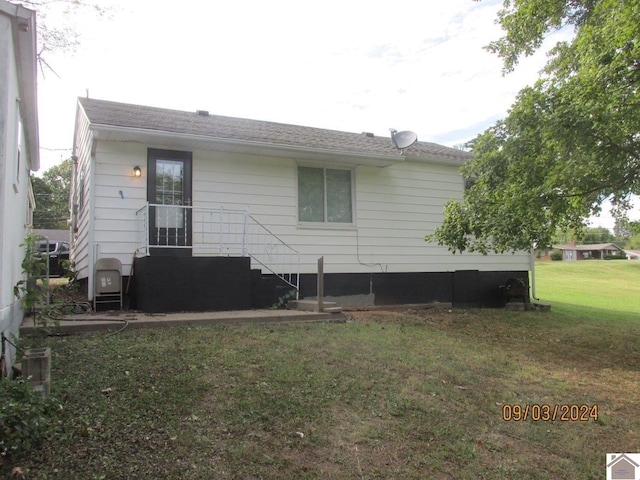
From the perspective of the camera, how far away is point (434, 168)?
10.8m

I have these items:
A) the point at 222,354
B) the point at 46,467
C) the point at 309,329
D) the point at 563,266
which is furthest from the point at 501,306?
the point at 563,266

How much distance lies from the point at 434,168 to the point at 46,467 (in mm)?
9909

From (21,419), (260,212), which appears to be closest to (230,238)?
(260,212)

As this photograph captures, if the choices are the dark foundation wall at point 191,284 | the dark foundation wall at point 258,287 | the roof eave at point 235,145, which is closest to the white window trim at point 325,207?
the roof eave at point 235,145

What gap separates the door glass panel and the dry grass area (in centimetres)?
288

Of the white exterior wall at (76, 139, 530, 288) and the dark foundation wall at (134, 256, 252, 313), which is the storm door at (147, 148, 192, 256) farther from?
the dark foundation wall at (134, 256, 252, 313)

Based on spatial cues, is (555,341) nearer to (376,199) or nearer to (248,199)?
(376,199)

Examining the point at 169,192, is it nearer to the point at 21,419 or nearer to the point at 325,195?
the point at 325,195

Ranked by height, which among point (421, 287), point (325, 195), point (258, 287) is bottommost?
point (421, 287)

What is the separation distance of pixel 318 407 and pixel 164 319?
3.45 metres

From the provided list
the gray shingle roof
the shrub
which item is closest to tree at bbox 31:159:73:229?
the gray shingle roof

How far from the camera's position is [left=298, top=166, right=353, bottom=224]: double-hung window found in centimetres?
950

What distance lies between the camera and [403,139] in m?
9.96

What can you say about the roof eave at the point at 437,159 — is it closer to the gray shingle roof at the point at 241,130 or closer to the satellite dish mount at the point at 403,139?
the gray shingle roof at the point at 241,130
